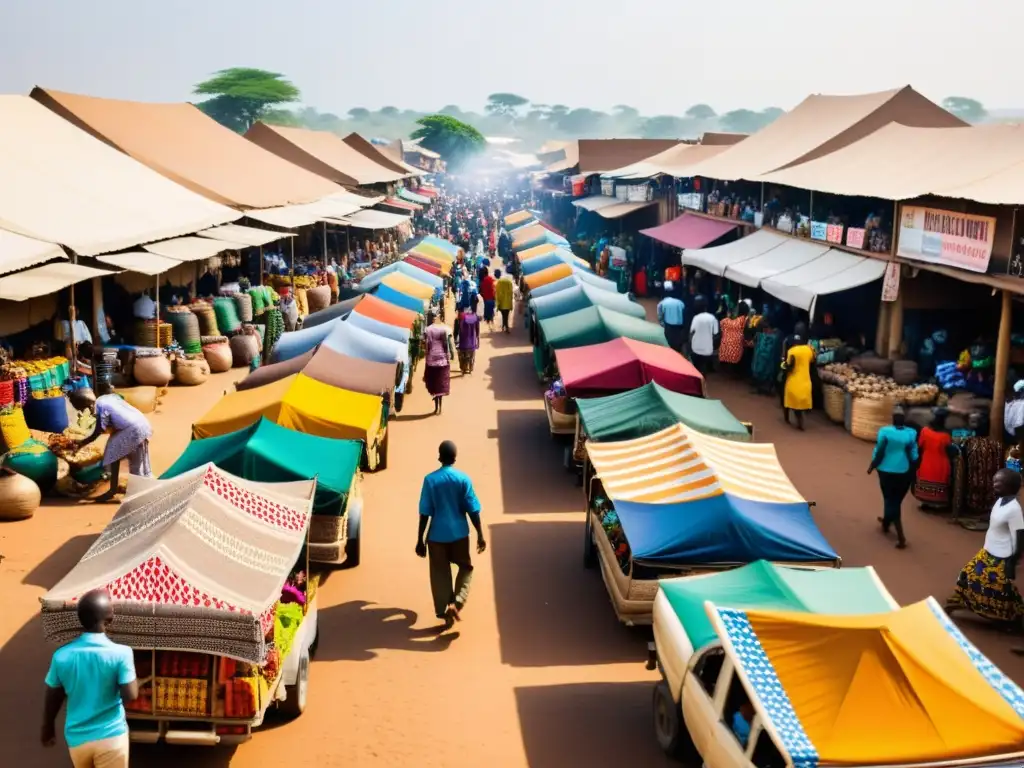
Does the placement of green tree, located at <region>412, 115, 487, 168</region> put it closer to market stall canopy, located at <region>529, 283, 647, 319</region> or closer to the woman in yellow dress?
market stall canopy, located at <region>529, 283, 647, 319</region>

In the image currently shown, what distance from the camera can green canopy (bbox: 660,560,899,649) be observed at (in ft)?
21.7

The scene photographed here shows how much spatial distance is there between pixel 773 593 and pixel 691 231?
22.7 meters

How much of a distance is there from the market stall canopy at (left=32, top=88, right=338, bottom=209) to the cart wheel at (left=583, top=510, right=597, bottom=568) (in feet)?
54.9

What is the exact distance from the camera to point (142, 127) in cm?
2553

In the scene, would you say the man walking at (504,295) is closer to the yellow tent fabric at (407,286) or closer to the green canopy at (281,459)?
the yellow tent fabric at (407,286)

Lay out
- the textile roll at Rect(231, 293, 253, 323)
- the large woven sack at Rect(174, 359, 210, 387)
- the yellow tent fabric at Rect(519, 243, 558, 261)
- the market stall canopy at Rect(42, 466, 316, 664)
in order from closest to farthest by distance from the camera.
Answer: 1. the market stall canopy at Rect(42, 466, 316, 664)
2. the large woven sack at Rect(174, 359, 210, 387)
3. the textile roll at Rect(231, 293, 253, 323)
4. the yellow tent fabric at Rect(519, 243, 558, 261)

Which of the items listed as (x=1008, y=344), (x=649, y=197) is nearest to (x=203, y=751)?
(x=1008, y=344)

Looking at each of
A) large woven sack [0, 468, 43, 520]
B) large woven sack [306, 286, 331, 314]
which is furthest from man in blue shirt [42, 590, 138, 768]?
large woven sack [306, 286, 331, 314]

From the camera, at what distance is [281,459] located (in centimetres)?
907

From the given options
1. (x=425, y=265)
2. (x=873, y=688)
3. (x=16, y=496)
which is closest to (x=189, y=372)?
(x=16, y=496)

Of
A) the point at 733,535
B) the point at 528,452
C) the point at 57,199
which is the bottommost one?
the point at 528,452

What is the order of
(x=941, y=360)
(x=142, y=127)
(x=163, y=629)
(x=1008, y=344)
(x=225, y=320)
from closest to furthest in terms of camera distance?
(x=163, y=629) → (x=1008, y=344) → (x=941, y=360) → (x=225, y=320) → (x=142, y=127)

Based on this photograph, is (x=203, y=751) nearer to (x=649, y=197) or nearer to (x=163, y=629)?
(x=163, y=629)

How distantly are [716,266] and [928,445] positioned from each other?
11.3 m
